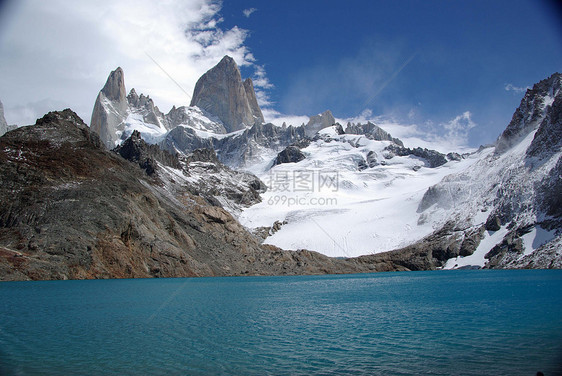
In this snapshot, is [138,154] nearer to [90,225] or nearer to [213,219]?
[213,219]

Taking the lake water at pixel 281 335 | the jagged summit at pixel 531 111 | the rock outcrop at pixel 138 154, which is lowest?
the lake water at pixel 281 335

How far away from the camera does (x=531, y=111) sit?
150m

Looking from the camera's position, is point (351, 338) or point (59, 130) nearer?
point (351, 338)

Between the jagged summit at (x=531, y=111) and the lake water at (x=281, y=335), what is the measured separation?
121819mm

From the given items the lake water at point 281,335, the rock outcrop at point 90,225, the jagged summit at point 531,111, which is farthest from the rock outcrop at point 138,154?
the jagged summit at point 531,111

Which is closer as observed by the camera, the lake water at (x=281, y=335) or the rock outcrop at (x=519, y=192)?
the lake water at (x=281, y=335)

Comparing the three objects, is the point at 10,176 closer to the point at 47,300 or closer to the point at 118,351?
the point at 47,300

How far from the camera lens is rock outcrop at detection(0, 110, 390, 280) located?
213 feet

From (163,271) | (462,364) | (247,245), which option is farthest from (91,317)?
(247,245)

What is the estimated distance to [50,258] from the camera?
63.2 meters

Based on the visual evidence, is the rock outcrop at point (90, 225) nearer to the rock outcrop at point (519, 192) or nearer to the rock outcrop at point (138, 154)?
the rock outcrop at point (138, 154)

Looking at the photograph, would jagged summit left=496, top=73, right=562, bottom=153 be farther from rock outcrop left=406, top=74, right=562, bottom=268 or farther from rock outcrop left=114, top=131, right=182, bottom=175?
rock outcrop left=114, top=131, right=182, bottom=175

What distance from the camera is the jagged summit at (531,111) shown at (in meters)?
145

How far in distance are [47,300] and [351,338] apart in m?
32.3
